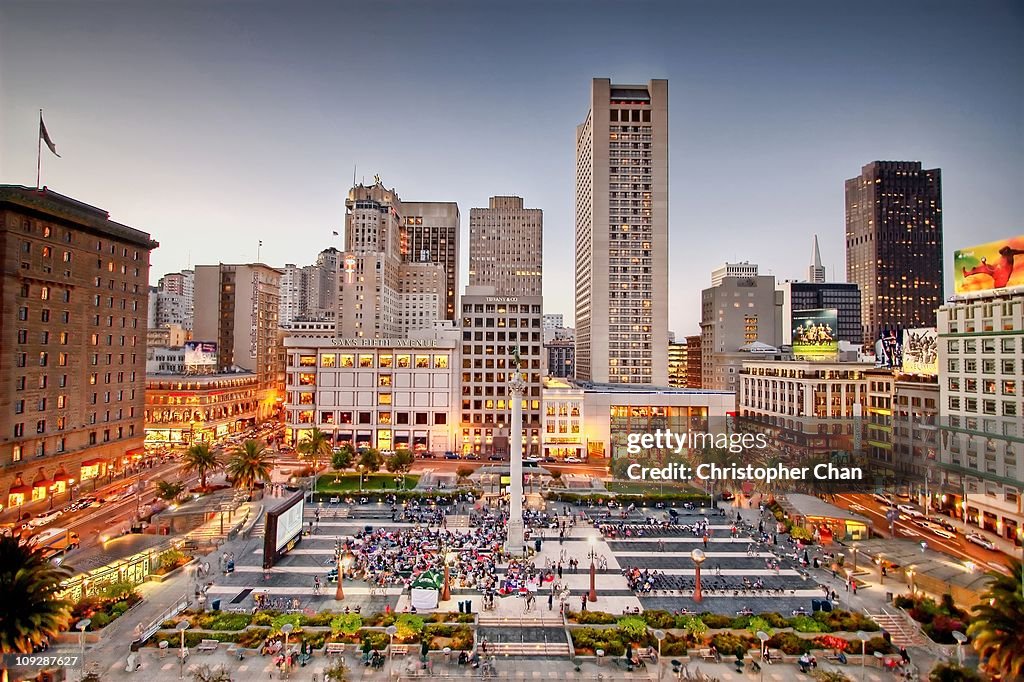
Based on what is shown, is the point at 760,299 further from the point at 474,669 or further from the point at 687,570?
the point at 474,669

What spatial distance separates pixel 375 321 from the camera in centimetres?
15225

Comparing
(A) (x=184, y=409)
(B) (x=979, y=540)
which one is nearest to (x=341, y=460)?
(A) (x=184, y=409)

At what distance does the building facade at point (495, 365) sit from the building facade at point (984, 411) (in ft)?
175

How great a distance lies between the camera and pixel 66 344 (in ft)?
195

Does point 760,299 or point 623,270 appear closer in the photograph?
point 623,270

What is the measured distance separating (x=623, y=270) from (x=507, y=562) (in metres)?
89.0

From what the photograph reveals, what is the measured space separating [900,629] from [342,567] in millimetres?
36675

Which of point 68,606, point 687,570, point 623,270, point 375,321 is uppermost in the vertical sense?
point 623,270

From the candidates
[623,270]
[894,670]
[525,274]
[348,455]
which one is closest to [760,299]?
[623,270]

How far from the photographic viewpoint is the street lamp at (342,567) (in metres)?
36.3

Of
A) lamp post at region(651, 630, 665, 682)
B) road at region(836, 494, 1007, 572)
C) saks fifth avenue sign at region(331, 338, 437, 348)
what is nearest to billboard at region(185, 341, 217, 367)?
saks fifth avenue sign at region(331, 338, 437, 348)
